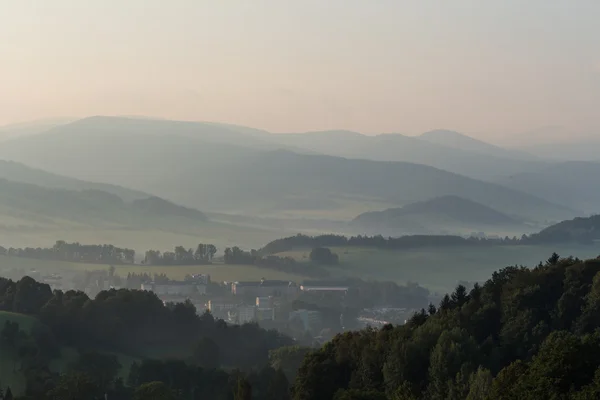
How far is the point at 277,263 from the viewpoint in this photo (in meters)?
131

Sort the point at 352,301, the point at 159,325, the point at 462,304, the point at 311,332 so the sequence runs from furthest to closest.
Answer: the point at 352,301, the point at 311,332, the point at 159,325, the point at 462,304

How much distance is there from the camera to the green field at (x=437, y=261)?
130125 millimetres

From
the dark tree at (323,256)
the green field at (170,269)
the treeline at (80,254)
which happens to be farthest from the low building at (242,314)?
Result: the treeline at (80,254)

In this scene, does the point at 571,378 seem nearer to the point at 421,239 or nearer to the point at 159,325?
the point at 159,325

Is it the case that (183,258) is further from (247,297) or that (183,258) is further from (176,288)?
(247,297)

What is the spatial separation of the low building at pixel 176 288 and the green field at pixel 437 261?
70.7 feet

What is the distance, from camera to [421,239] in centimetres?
15500

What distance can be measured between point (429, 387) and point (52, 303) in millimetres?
32987

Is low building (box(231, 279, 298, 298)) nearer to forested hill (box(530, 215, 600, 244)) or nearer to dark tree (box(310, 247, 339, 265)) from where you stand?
dark tree (box(310, 247, 339, 265))

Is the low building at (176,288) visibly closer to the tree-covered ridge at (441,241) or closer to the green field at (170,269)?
the green field at (170,269)

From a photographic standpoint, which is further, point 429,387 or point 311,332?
point 311,332

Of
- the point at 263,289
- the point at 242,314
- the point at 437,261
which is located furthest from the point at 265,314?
the point at 437,261

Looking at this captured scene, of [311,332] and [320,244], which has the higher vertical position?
[320,244]

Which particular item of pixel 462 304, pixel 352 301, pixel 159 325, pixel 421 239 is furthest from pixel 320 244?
pixel 462 304
